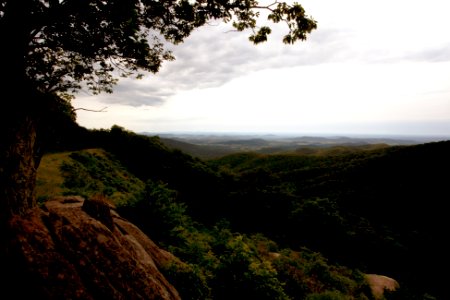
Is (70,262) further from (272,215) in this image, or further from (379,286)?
(272,215)

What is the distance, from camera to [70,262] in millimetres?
5570

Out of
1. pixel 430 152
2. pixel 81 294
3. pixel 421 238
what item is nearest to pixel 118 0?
pixel 81 294

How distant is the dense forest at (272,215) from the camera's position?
11055mm

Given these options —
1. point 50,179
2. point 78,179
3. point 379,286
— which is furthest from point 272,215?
point 50,179

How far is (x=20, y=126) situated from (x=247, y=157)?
13621 centimetres

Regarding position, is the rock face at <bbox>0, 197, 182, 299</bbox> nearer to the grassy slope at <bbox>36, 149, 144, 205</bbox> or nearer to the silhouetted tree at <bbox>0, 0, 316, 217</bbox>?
the silhouetted tree at <bbox>0, 0, 316, 217</bbox>

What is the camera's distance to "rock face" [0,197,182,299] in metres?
4.99

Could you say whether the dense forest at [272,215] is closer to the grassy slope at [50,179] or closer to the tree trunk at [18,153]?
the grassy slope at [50,179]

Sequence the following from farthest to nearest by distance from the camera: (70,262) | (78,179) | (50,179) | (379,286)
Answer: (78,179) → (379,286) → (50,179) → (70,262)

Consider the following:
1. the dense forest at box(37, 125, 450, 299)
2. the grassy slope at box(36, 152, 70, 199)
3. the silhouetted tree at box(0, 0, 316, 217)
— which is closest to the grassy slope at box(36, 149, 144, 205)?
the grassy slope at box(36, 152, 70, 199)

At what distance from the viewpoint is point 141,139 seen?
160ft

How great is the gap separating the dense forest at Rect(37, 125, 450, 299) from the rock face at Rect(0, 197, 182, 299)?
186 centimetres

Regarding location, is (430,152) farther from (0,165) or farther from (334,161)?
(0,165)

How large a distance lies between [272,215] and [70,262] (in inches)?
1661
